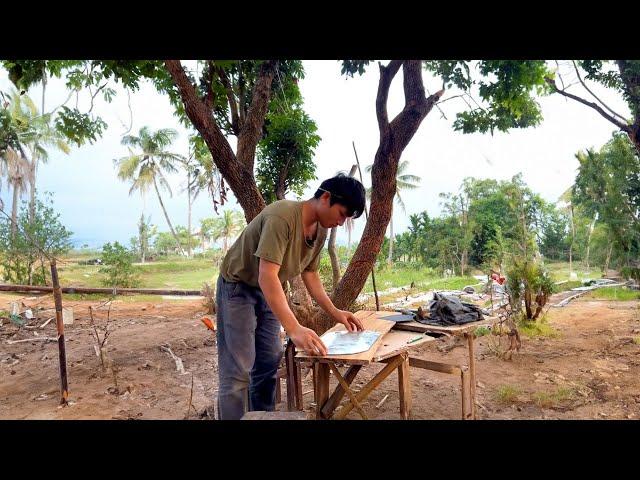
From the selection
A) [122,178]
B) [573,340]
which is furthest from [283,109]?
[122,178]

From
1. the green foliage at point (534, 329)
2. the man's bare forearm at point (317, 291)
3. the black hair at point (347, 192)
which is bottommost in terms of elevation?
the green foliage at point (534, 329)

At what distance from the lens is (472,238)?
17922 mm

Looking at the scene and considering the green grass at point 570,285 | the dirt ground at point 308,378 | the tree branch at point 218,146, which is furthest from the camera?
the green grass at point 570,285

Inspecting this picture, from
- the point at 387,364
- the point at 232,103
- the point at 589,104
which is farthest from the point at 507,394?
the point at 589,104

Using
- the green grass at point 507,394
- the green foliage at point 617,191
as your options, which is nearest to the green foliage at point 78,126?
the green grass at point 507,394

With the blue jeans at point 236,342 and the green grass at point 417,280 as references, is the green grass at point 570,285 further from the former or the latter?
the blue jeans at point 236,342

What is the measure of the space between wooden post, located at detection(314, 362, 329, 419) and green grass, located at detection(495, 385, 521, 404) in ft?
6.22

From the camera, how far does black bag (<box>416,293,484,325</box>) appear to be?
286 centimetres

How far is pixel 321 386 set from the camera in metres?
2.63

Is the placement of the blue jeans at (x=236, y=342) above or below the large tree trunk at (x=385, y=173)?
below

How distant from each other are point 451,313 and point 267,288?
1477 mm

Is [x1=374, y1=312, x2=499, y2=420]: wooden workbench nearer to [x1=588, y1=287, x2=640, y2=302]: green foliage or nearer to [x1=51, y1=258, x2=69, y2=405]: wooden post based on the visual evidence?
[x1=51, y1=258, x2=69, y2=405]: wooden post

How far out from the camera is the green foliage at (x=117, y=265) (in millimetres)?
11602

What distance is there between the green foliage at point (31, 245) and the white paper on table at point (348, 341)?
8747 millimetres
